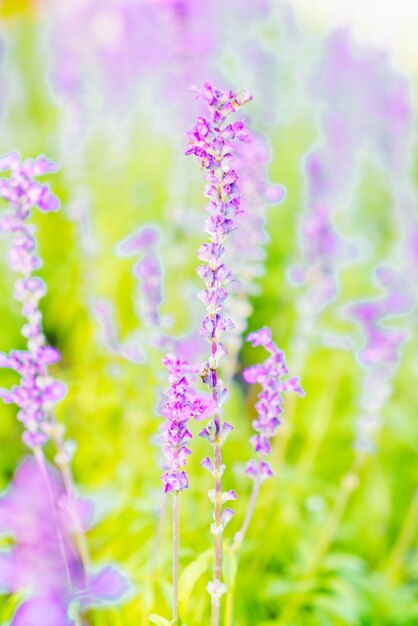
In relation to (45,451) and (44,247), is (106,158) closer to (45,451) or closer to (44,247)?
(44,247)

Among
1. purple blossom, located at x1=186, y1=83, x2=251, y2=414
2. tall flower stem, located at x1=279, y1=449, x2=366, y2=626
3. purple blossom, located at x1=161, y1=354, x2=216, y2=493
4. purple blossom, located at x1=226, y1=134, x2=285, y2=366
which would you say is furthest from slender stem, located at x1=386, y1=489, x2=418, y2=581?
purple blossom, located at x1=186, y1=83, x2=251, y2=414

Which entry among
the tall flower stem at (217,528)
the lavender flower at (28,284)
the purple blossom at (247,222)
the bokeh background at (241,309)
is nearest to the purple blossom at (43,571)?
the bokeh background at (241,309)

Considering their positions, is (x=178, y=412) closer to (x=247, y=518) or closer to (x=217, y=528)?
(x=217, y=528)

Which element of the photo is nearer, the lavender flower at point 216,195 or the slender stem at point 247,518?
the lavender flower at point 216,195

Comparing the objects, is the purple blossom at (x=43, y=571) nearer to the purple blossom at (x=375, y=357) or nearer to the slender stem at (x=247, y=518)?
the slender stem at (x=247, y=518)

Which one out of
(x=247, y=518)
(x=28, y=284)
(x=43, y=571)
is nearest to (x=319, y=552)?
(x=247, y=518)

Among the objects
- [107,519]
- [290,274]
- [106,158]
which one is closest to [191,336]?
[290,274]
